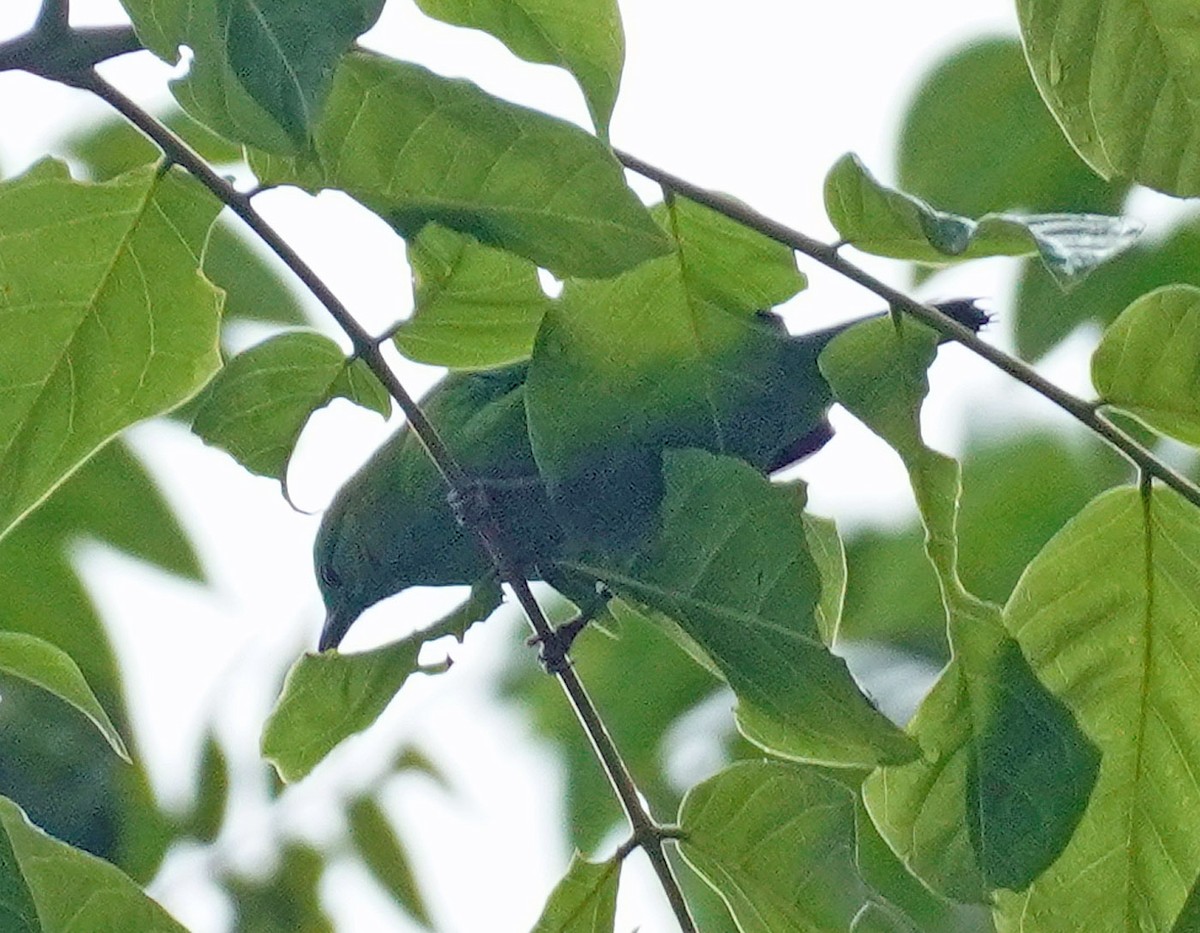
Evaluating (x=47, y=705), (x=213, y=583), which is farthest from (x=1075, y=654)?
(x=47, y=705)

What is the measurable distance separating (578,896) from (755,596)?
21 centimetres

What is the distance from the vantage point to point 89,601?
1.06 meters

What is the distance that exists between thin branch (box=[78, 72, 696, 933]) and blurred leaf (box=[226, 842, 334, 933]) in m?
0.64

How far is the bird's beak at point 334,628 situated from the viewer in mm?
1124

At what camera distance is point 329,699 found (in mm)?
742

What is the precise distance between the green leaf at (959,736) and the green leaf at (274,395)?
227mm

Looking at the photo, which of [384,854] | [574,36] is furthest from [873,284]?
[384,854]

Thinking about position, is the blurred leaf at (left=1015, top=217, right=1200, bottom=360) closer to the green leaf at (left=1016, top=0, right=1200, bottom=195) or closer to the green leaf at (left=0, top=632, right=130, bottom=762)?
the green leaf at (left=1016, top=0, right=1200, bottom=195)

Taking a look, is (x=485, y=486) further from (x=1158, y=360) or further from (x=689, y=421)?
(x=1158, y=360)

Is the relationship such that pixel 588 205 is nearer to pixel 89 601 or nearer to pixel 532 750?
pixel 89 601

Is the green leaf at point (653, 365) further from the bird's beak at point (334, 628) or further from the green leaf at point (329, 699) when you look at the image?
the bird's beak at point (334, 628)

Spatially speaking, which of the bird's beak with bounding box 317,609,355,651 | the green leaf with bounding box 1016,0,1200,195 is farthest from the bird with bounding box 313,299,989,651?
the green leaf with bounding box 1016,0,1200,195

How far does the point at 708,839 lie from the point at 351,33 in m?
0.43

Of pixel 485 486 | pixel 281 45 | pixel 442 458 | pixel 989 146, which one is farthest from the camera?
pixel 989 146
